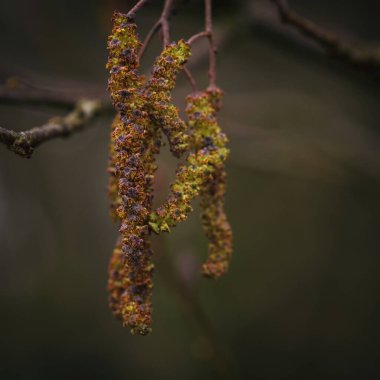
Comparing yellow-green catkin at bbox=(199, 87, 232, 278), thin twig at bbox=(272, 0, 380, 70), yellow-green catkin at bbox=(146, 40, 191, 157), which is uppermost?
thin twig at bbox=(272, 0, 380, 70)

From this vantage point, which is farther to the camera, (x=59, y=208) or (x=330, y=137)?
(x=59, y=208)

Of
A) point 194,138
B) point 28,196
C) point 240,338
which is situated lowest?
point 194,138

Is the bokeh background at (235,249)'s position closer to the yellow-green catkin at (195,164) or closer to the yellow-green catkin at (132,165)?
the yellow-green catkin at (195,164)

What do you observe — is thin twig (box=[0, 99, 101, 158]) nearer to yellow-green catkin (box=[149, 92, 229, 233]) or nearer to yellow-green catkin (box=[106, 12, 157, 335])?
yellow-green catkin (box=[106, 12, 157, 335])

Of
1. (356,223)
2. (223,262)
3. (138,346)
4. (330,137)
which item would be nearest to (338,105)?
(330,137)

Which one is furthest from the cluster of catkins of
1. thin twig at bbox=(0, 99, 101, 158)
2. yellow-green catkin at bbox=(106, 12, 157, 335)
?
thin twig at bbox=(0, 99, 101, 158)

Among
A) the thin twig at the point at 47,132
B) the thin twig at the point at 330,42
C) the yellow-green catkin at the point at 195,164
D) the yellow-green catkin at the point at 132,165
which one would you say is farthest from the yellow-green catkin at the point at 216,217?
the thin twig at the point at 330,42

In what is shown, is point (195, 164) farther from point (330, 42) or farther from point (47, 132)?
point (330, 42)

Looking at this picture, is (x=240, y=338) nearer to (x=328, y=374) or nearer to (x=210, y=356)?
(x=328, y=374)
